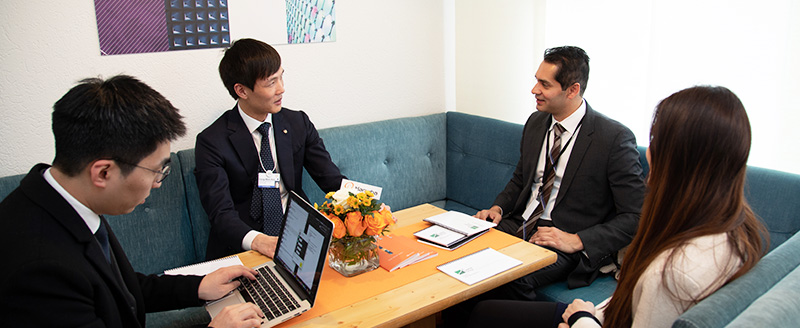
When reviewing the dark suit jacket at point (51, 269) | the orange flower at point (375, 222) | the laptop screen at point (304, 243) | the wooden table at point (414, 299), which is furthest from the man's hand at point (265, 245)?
the dark suit jacket at point (51, 269)

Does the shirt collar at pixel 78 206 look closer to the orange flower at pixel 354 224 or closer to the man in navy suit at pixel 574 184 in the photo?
the orange flower at pixel 354 224

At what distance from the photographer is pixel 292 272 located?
1857 mm

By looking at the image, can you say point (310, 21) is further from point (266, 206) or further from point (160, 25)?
point (266, 206)

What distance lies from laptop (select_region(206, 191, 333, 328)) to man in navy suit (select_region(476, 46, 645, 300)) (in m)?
1.08

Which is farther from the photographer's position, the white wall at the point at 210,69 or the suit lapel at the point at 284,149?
the suit lapel at the point at 284,149

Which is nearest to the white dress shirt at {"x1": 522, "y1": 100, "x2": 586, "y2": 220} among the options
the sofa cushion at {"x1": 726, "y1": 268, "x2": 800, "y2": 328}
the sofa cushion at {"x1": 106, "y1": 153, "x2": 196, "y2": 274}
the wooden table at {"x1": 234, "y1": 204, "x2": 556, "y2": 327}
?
Answer: the wooden table at {"x1": 234, "y1": 204, "x2": 556, "y2": 327}

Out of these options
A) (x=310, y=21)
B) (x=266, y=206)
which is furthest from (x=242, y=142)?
(x=310, y=21)

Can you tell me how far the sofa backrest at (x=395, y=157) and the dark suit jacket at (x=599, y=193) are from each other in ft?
3.59

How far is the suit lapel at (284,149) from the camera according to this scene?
2.71 metres

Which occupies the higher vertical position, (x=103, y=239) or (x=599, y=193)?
(x=103, y=239)

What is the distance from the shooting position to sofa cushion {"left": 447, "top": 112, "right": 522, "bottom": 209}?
327 centimetres

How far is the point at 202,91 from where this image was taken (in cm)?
297

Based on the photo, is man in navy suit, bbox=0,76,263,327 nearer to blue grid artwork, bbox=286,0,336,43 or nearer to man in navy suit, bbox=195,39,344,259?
man in navy suit, bbox=195,39,344,259

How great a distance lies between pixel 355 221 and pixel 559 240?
1.07 metres
